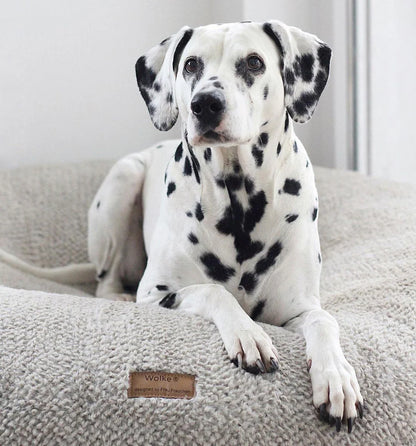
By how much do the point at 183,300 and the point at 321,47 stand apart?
661 millimetres

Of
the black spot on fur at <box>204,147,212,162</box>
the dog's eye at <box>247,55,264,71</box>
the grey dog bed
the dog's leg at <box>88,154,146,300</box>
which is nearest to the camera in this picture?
the grey dog bed

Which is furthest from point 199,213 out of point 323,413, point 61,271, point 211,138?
point 61,271

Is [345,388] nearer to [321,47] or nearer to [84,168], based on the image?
[321,47]

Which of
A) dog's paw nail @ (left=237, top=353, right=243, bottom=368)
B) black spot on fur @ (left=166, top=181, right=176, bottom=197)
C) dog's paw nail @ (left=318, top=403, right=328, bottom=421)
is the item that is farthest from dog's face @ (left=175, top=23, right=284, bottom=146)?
dog's paw nail @ (left=318, top=403, right=328, bottom=421)

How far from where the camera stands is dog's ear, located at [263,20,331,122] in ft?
5.81

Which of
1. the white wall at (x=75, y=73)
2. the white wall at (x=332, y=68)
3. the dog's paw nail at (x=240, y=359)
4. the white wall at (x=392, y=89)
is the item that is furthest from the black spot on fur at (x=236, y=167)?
the white wall at (x=75, y=73)

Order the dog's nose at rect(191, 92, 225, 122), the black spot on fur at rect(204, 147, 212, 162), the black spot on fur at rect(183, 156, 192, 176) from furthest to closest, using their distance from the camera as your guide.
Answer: the black spot on fur at rect(183, 156, 192, 176)
the black spot on fur at rect(204, 147, 212, 162)
the dog's nose at rect(191, 92, 225, 122)

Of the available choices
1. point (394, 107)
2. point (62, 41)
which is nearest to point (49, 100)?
point (62, 41)

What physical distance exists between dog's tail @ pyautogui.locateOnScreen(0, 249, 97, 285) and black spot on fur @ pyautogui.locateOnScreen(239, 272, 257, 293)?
3.08 ft

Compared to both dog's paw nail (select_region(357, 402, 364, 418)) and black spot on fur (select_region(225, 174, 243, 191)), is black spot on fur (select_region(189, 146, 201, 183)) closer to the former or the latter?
black spot on fur (select_region(225, 174, 243, 191))

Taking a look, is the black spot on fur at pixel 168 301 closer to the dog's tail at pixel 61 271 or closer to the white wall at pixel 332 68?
the dog's tail at pixel 61 271

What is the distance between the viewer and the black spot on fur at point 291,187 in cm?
187

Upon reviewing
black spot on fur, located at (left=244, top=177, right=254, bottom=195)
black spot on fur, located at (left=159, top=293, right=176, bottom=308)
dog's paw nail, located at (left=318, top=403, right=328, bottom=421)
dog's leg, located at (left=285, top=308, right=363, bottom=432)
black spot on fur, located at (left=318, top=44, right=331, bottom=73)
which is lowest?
black spot on fur, located at (left=159, top=293, right=176, bottom=308)

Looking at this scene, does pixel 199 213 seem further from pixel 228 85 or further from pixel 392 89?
pixel 392 89
